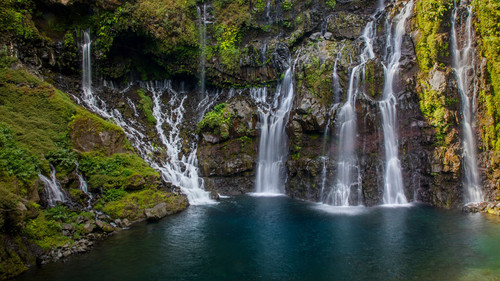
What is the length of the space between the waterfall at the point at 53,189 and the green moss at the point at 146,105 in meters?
11.4

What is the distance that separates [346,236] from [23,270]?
11.8 metres

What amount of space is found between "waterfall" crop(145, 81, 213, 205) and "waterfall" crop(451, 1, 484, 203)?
1485 cm

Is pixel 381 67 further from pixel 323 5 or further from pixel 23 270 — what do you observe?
pixel 23 270

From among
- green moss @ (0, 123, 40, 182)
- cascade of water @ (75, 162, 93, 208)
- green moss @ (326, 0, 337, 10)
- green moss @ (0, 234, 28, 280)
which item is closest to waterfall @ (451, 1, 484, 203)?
green moss @ (326, 0, 337, 10)

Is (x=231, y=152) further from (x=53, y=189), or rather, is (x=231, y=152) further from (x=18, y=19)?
(x=18, y=19)

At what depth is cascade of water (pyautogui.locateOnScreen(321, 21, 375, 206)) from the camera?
1933 centimetres

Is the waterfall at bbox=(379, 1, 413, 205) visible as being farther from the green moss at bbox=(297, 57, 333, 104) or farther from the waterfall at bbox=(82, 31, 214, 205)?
the waterfall at bbox=(82, 31, 214, 205)

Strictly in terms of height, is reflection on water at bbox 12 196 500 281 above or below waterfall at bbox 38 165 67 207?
below

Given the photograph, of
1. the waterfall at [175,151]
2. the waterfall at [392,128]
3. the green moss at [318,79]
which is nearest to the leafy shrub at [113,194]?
the waterfall at [175,151]

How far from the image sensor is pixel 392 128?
19594 millimetres

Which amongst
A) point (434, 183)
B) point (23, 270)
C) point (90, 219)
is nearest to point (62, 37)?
point (90, 219)

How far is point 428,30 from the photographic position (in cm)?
1980

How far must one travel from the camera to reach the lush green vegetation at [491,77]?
1727 centimetres

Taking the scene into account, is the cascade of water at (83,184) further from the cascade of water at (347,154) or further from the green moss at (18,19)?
the cascade of water at (347,154)
